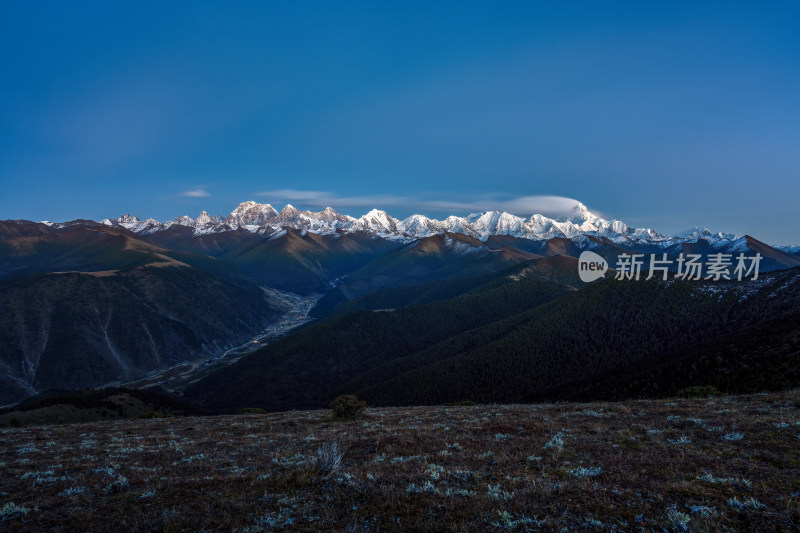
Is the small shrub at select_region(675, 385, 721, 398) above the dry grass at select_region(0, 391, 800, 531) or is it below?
below

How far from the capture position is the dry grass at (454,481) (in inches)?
321

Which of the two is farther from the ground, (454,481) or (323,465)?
(454,481)

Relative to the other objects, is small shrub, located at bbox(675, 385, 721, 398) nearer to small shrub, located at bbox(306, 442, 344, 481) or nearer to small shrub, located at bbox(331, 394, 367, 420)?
small shrub, located at bbox(331, 394, 367, 420)

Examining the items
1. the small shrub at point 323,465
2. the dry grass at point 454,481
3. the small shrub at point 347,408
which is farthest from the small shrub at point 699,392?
the small shrub at point 323,465

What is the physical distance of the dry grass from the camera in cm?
816

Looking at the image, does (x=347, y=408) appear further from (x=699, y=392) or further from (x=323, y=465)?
(x=699, y=392)

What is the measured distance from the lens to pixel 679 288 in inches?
5157

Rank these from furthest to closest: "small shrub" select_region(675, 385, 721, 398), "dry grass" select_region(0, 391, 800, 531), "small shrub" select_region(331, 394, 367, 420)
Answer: "small shrub" select_region(675, 385, 721, 398), "small shrub" select_region(331, 394, 367, 420), "dry grass" select_region(0, 391, 800, 531)

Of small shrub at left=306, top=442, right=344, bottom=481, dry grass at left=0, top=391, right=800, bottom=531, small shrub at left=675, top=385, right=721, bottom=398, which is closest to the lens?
dry grass at left=0, top=391, right=800, bottom=531

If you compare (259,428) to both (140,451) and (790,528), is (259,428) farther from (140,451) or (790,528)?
(790,528)

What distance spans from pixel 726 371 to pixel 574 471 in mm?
60236

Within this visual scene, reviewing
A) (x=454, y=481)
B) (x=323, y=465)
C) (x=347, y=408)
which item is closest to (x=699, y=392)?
(x=347, y=408)

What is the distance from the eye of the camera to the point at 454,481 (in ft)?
35.9

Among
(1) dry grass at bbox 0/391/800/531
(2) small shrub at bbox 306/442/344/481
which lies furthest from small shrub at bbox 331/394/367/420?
(2) small shrub at bbox 306/442/344/481
